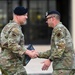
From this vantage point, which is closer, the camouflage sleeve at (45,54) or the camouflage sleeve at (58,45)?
the camouflage sleeve at (58,45)

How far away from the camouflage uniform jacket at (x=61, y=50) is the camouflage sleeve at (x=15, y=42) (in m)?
0.50

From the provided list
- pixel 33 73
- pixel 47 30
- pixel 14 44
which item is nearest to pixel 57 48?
pixel 14 44

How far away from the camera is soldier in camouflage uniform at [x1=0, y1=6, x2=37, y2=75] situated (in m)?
5.84

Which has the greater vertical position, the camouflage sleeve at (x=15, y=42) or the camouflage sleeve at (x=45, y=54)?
the camouflage sleeve at (x=15, y=42)

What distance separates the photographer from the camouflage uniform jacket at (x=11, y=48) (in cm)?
581

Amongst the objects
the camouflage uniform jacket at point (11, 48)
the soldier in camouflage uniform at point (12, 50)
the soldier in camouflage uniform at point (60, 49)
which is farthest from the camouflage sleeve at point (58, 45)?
the camouflage uniform jacket at point (11, 48)

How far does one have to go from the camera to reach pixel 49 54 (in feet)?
20.7

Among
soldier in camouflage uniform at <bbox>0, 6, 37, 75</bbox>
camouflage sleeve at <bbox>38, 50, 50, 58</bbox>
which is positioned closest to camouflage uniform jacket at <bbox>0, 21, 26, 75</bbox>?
soldier in camouflage uniform at <bbox>0, 6, 37, 75</bbox>

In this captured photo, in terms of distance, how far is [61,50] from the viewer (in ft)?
19.1

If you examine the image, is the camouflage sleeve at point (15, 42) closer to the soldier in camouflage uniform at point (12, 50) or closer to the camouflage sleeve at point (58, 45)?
the soldier in camouflage uniform at point (12, 50)

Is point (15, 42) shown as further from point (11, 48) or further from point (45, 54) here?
point (45, 54)

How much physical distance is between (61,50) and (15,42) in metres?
0.70

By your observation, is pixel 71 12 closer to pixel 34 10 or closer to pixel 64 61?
pixel 34 10

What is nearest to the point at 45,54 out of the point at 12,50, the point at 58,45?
the point at 58,45
